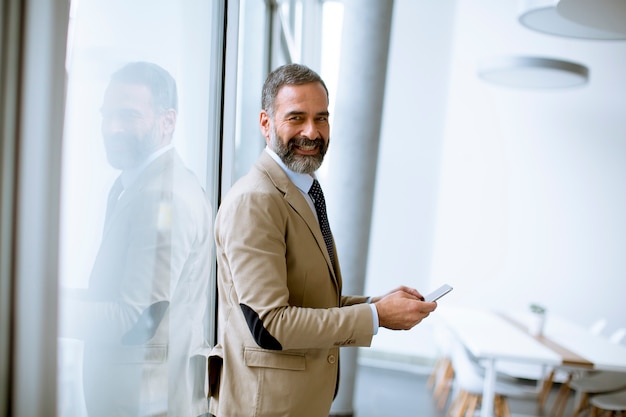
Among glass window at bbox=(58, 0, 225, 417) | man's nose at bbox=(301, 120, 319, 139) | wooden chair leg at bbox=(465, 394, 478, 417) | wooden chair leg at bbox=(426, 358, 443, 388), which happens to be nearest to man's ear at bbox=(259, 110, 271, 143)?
man's nose at bbox=(301, 120, 319, 139)

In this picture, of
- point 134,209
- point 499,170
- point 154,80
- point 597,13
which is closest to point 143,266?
point 134,209

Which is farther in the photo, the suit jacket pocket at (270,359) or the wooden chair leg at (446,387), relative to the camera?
the wooden chair leg at (446,387)

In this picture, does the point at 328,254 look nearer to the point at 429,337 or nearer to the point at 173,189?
the point at 173,189

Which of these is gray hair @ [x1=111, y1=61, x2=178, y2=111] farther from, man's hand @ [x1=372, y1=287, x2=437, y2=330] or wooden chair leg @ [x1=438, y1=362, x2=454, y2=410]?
wooden chair leg @ [x1=438, y1=362, x2=454, y2=410]

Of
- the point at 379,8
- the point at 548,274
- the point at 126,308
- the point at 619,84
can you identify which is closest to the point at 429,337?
the point at 548,274

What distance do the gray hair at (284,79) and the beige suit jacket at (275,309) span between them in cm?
19

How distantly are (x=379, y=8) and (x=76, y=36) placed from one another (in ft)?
10.6

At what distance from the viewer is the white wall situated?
5891 millimetres

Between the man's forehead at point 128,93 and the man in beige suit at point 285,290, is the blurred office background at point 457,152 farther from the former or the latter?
the man's forehead at point 128,93

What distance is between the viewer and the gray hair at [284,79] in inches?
67.9

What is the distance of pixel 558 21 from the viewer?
3191mm

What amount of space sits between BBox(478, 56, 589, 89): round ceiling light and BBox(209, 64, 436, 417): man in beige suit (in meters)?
3.09

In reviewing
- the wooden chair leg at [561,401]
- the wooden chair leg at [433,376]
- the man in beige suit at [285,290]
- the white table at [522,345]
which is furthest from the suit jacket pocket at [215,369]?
the wooden chair leg at [433,376]

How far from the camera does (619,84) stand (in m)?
5.87
